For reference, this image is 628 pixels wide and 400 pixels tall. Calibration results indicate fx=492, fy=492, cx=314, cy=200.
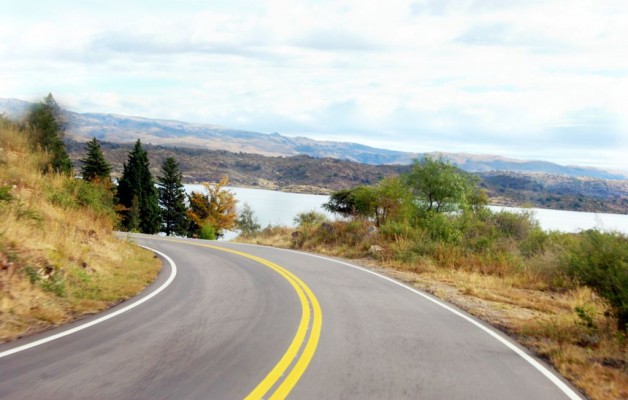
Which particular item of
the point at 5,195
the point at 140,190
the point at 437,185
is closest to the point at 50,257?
the point at 5,195

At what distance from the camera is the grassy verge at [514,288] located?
280 inches

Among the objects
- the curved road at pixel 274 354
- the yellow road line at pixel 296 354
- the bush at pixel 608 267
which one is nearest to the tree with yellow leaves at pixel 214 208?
the yellow road line at pixel 296 354

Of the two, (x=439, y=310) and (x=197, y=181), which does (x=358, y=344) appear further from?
(x=197, y=181)

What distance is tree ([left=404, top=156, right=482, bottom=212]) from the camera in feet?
99.2

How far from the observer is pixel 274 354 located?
6.36 metres

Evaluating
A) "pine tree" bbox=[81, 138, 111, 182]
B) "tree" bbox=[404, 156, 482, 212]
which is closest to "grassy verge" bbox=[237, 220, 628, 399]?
"tree" bbox=[404, 156, 482, 212]

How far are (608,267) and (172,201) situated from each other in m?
80.7

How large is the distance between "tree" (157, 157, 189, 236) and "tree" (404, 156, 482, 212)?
6003 centimetres

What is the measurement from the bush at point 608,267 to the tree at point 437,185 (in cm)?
→ 2043

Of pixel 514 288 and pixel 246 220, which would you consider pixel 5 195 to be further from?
pixel 246 220

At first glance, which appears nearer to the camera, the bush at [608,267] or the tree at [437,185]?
the bush at [608,267]

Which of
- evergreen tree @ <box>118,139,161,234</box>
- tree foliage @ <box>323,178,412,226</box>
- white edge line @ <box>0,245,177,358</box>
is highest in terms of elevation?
tree foliage @ <box>323,178,412,226</box>

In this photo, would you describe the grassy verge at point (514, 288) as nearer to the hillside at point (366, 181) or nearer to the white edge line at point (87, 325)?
the white edge line at point (87, 325)

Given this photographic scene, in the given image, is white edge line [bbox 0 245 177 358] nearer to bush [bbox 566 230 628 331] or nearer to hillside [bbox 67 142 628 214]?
bush [bbox 566 230 628 331]
